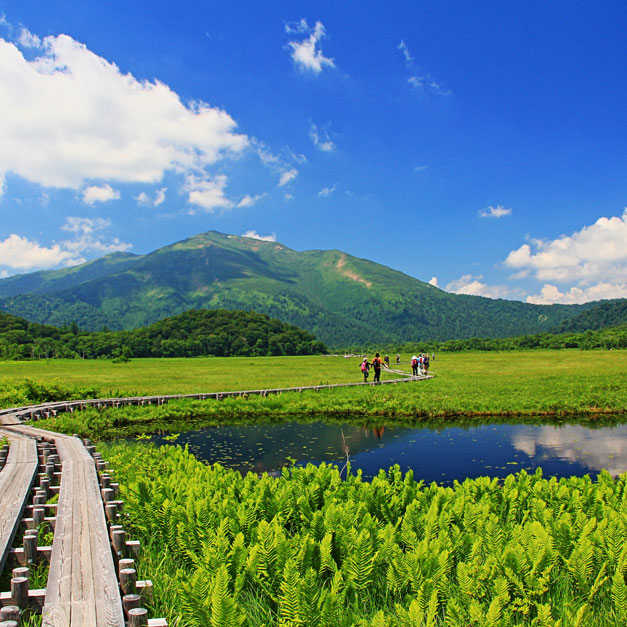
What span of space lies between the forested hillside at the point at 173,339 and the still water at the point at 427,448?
108 metres

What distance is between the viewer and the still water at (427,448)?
17703 millimetres

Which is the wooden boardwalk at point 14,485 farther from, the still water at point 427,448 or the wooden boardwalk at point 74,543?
→ the still water at point 427,448

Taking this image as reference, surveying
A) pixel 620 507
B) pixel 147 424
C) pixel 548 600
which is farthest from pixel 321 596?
pixel 147 424

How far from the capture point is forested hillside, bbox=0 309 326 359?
425 ft

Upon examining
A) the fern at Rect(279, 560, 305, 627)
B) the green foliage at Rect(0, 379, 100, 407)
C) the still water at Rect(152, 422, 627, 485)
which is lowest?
the still water at Rect(152, 422, 627, 485)

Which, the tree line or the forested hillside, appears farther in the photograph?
the tree line

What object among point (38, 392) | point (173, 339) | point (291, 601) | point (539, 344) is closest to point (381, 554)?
point (291, 601)

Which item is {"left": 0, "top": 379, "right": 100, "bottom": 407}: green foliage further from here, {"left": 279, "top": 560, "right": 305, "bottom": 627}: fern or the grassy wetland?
{"left": 279, "top": 560, "right": 305, "bottom": 627}: fern

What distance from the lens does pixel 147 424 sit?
94.2ft

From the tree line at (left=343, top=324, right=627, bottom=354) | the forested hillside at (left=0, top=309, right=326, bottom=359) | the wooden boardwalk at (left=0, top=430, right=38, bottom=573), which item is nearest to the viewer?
the wooden boardwalk at (left=0, top=430, right=38, bottom=573)

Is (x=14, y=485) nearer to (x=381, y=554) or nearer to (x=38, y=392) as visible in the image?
(x=381, y=554)

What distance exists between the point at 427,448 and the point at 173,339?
14414cm

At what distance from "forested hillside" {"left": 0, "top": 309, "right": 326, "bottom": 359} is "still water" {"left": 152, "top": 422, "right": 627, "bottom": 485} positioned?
108 m

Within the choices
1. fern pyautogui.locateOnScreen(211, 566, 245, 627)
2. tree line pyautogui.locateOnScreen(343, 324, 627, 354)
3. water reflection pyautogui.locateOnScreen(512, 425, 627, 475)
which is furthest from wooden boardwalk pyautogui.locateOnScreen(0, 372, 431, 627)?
tree line pyautogui.locateOnScreen(343, 324, 627, 354)
